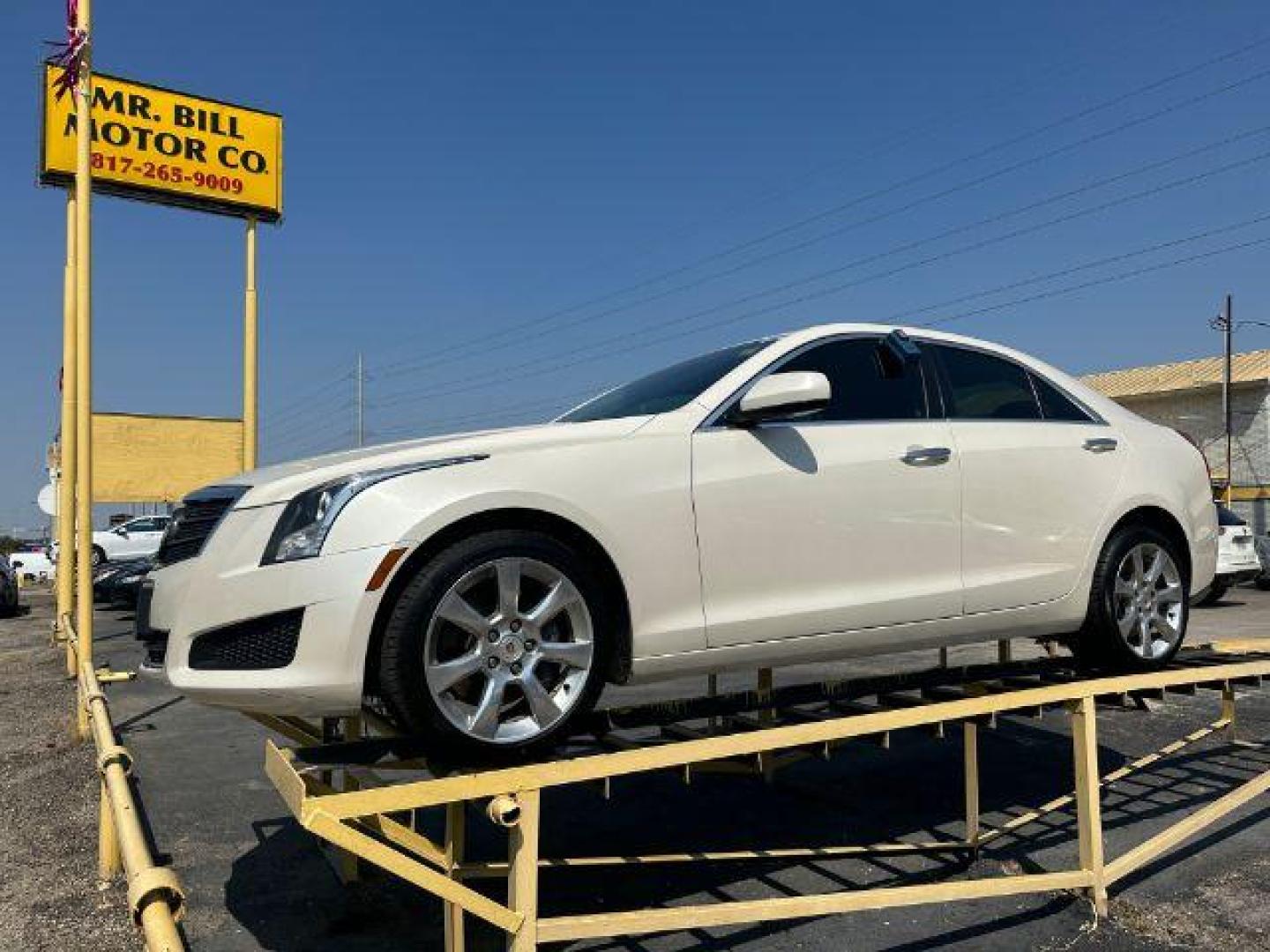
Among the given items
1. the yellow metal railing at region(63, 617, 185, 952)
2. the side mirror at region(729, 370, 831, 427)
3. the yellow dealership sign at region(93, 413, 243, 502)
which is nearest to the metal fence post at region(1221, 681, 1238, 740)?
the side mirror at region(729, 370, 831, 427)

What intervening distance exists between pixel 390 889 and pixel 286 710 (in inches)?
78.3

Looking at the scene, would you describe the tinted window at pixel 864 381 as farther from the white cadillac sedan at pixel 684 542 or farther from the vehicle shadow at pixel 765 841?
the vehicle shadow at pixel 765 841

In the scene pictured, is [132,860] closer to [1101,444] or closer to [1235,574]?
[1101,444]

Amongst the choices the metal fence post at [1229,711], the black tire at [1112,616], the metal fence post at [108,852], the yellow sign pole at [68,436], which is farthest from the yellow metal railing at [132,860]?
the metal fence post at [1229,711]

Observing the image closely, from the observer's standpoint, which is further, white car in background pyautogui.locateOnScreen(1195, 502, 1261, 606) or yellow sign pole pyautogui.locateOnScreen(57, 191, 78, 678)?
white car in background pyautogui.locateOnScreen(1195, 502, 1261, 606)

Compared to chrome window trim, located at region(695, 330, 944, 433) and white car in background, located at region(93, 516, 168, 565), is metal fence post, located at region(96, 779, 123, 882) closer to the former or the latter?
chrome window trim, located at region(695, 330, 944, 433)

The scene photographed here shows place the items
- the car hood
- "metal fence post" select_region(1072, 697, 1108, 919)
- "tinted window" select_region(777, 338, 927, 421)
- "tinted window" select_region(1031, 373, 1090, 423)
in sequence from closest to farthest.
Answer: the car hood → "tinted window" select_region(777, 338, 927, 421) → "metal fence post" select_region(1072, 697, 1108, 919) → "tinted window" select_region(1031, 373, 1090, 423)

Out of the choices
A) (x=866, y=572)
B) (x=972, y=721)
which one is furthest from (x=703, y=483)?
(x=972, y=721)

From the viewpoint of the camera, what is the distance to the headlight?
2.87 meters

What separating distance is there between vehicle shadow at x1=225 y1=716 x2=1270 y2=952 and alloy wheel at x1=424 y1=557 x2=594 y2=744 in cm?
143

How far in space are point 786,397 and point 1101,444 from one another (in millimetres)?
1994

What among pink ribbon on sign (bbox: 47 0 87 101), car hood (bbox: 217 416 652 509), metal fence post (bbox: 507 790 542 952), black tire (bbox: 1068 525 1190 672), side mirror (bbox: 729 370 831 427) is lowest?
metal fence post (bbox: 507 790 542 952)

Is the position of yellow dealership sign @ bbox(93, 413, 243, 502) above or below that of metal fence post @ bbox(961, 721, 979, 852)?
above

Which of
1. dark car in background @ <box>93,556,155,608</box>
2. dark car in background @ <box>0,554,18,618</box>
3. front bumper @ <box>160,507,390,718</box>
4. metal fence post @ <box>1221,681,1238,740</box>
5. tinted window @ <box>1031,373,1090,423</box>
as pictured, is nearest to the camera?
front bumper @ <box>160,507,390,718</box>
